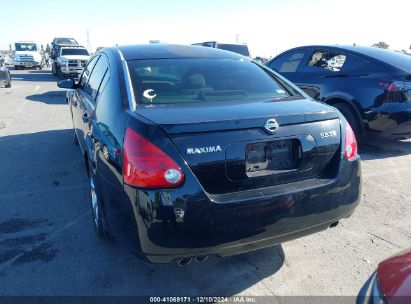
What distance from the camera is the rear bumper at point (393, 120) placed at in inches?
211

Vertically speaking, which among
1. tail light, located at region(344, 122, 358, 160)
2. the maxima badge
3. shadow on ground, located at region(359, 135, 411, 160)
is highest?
the maxima badge

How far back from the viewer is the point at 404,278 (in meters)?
1.54

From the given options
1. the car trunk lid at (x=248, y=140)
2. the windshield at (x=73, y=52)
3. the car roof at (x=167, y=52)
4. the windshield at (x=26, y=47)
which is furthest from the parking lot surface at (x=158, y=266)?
the windshield at (x=26, y=47)

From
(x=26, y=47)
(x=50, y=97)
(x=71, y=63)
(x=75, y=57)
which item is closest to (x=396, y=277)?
(x=50, y=97)

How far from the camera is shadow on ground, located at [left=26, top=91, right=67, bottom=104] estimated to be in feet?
39.0

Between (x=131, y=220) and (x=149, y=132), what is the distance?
0.56 m

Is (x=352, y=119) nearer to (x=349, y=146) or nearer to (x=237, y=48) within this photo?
(x=349, y=146)

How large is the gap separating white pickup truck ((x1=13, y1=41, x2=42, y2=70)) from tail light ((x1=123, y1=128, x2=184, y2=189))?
30.5m

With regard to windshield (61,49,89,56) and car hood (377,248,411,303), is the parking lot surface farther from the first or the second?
windshield (61,49,89,56)

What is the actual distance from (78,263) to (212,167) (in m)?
1.52

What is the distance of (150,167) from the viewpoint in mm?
2098

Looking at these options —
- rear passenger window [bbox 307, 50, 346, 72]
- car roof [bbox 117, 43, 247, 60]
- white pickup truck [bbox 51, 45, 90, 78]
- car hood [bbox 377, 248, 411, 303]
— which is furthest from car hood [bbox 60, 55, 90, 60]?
car hood [bbox 377, 248, 411, 303]

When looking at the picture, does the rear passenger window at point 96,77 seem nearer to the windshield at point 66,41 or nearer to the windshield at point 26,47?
the windshield at point 66,41

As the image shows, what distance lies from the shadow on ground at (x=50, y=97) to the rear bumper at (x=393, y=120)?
9.55 metres
